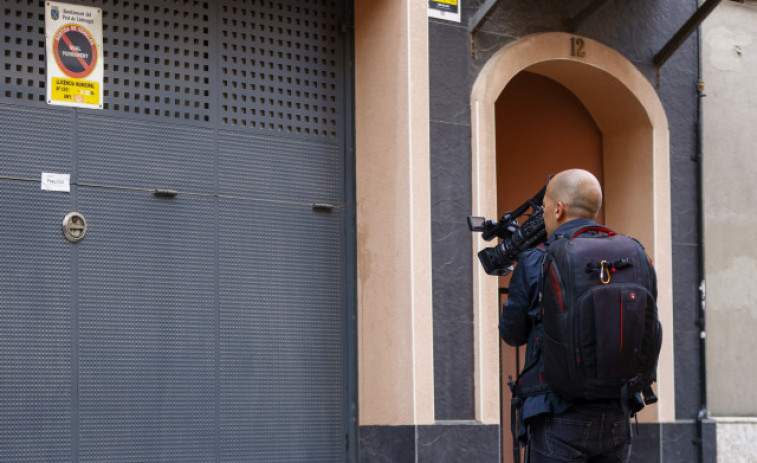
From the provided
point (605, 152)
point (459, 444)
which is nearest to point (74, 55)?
point (459, 444)

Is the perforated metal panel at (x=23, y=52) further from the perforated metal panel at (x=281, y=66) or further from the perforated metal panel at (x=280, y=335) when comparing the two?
the perforated metal panel at (x=280, y=335)

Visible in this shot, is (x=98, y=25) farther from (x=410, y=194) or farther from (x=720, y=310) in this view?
(x=720, y=310)

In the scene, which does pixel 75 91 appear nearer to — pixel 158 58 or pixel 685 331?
pixel 158 58

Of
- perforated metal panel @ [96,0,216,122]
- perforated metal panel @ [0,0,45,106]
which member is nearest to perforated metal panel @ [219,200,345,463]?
perforated metal panel @ [96,0,216,122]

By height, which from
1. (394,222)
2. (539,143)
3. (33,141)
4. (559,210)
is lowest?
(559,210)

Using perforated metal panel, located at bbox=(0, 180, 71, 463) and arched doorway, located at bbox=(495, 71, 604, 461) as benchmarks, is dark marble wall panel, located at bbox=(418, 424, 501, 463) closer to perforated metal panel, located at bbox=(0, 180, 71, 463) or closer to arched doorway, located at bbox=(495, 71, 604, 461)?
arched doorway, located at bbox=(495, 71, 604, 461)

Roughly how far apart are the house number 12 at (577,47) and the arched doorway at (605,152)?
1cm

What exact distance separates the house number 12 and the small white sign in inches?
167

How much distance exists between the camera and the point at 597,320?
496cm

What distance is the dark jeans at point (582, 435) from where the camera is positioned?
16.6 ft

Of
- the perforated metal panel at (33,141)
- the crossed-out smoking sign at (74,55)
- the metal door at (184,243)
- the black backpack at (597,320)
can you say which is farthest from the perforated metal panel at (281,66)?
the black backpack at (597,320)

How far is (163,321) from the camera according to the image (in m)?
7.91

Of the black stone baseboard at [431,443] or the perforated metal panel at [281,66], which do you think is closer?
the black stone baseboard at [431,443]

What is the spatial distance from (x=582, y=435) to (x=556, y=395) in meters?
0.21
